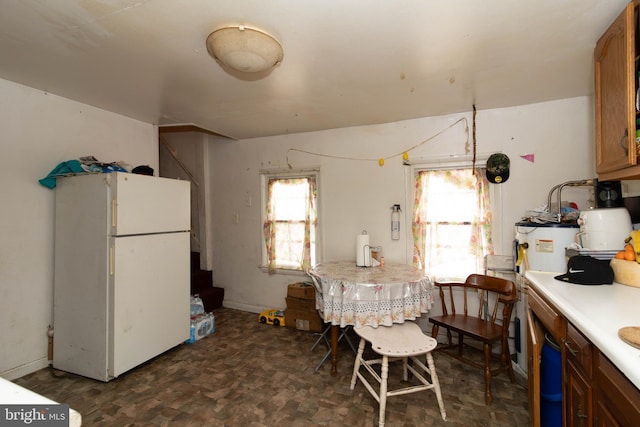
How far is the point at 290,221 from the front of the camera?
3.72 meters

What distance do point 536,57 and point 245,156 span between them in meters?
3.19

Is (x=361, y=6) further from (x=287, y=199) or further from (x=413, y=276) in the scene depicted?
(x=287, y=199)

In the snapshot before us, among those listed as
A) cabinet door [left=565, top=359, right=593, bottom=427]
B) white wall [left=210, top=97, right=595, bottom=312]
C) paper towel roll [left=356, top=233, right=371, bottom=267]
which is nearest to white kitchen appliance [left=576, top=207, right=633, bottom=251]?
cabinet door [left=565, top=359, right=593, bottom=427]

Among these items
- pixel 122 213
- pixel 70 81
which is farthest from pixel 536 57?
pixel 70 81

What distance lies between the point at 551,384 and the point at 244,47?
2.42m

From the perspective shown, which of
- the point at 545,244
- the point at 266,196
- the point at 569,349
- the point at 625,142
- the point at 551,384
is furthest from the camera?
the point at 266,196

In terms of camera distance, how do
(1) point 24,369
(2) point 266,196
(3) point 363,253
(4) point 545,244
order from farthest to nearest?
(2) point 266,196 → (3) point 363,253 → (1) point 24,369 → (4) point 545,244

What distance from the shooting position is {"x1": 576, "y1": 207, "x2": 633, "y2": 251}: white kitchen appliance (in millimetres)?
1523

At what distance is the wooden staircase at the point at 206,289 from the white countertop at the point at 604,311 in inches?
141

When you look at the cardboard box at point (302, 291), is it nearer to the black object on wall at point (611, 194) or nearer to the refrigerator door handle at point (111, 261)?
the refrigerator door handle at point (111, 261)

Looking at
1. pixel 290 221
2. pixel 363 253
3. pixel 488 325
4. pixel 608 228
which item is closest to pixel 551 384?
pixel 488 325

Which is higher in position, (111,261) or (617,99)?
(617,99)

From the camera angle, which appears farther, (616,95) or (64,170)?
(64,170)

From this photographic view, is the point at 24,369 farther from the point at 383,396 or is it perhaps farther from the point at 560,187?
the point at 560,187
